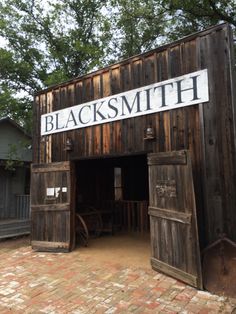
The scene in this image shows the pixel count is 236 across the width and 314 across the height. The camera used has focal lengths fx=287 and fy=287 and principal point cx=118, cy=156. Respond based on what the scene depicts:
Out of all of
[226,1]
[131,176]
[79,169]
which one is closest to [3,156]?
[79,169]

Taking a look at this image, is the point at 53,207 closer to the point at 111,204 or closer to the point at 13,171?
the point at 111,204

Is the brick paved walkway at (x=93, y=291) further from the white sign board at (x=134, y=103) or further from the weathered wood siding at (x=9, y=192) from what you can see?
the weathered wood siding at (x=9, y=192)

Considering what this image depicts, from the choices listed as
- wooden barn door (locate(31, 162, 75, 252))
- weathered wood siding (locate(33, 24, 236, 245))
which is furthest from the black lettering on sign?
wooden barn door (locate(31, 162, 75, 252))

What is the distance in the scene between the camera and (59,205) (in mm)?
6918

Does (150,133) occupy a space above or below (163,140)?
above

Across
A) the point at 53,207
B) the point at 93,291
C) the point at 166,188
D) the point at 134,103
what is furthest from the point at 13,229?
the point at 166,188

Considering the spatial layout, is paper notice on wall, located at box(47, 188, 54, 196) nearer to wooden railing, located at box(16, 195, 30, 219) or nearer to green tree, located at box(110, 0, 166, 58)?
wooden railing, located at box(16, 195, 30, 219)

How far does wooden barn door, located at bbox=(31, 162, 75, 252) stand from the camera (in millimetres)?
6805

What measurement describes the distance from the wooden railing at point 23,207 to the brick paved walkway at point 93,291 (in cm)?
613

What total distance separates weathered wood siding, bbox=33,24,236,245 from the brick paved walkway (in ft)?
3.35

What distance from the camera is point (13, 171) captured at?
1240cm

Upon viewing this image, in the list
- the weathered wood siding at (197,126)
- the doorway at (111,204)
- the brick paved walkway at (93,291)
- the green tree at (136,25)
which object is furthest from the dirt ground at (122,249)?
the green tree at (136,25)

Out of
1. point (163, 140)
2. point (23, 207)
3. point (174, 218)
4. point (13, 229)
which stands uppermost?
point (163, 140)

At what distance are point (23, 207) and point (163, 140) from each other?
8660mm
